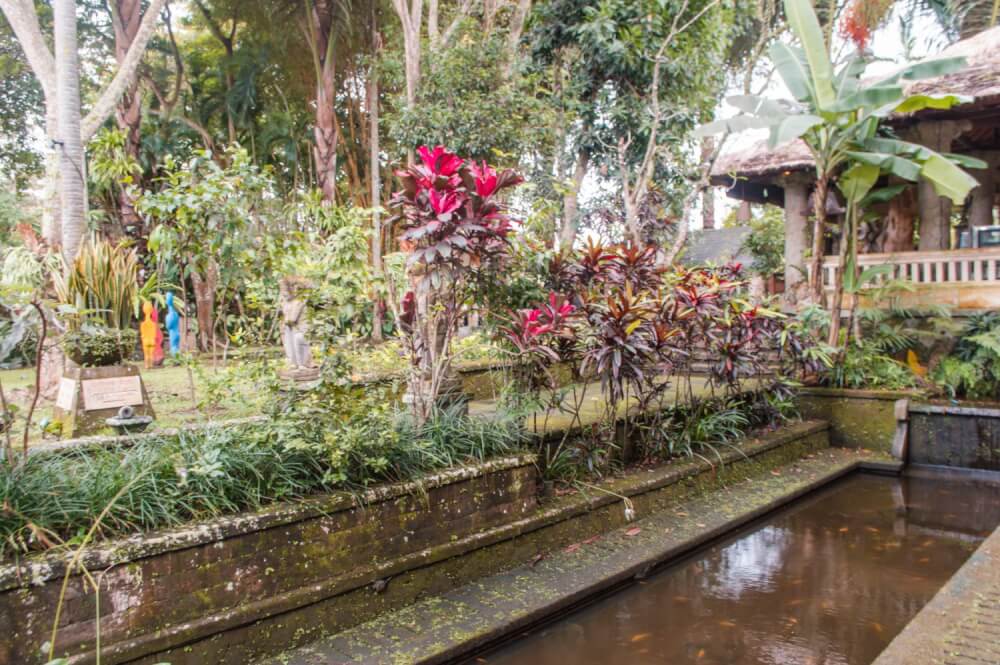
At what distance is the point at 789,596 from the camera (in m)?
4.34

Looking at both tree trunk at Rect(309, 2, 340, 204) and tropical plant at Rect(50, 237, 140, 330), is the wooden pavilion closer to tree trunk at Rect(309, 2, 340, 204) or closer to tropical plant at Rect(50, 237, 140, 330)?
tree trunk at Rect(309, 2, 340, 204)

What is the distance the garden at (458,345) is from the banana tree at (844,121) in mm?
40

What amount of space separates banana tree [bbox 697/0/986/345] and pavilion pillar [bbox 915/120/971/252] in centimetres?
151

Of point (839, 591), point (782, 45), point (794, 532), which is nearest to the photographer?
point (839, 591)

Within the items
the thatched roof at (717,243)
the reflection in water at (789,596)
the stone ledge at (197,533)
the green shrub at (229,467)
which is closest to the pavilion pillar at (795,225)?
the reflection in water at (789,596)

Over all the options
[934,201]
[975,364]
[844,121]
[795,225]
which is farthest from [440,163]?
[934,201]

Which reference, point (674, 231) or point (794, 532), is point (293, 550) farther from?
point (674, 231)

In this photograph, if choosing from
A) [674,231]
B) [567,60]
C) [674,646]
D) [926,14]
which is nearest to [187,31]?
[567,60]

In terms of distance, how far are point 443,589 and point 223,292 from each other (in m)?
2.50

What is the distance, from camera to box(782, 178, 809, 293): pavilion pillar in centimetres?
1123

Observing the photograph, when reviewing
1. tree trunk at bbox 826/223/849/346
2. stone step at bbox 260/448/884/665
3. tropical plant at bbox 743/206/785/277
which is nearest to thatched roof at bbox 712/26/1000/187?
tree trunk at bbox 826/223/849/346

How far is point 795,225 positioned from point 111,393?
10.5 m

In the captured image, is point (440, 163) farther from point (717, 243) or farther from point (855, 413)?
point (717, 243)

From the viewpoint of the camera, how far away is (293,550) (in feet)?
11.1
